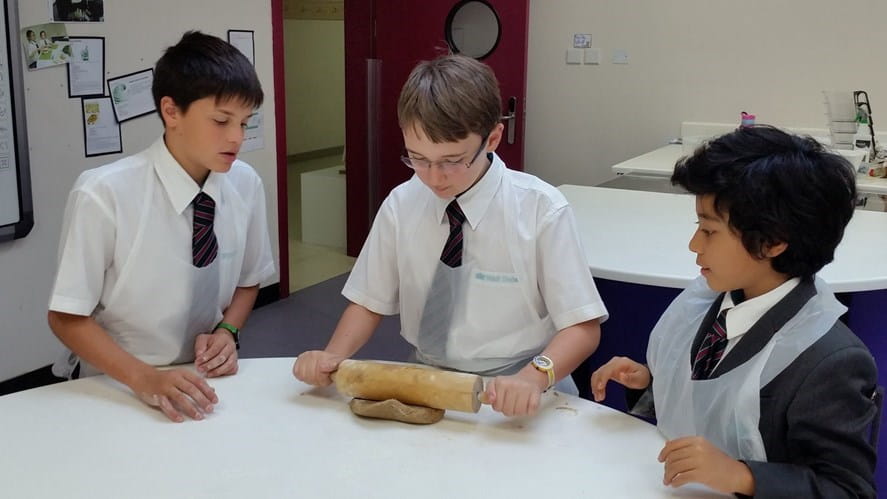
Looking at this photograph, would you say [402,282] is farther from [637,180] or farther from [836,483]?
[637,180]

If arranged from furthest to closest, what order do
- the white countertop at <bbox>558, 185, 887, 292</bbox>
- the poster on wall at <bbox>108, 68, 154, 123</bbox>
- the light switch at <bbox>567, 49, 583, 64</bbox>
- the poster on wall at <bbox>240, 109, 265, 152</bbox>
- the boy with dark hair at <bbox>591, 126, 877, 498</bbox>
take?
the light switch at <bbox>567, 49, 583, 64</bbox>, the poster on wall at <bbox>240, 109, 265, 152</bbox>, the poster on wall at <bbox>108, 68, 154, 123</bbox>, the white countertop at <bbox>558, 185, 887, 292</bbox>, the boy with dark hair at <bbox>591, 126, 877, 498</bbox>

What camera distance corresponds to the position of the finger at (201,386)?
124 cm

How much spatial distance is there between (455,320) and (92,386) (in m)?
0.65

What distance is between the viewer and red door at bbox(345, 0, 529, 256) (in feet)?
Result: 14.8

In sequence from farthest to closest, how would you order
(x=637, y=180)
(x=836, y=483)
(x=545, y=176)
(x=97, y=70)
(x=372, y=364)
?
(x=545, y=176) → (x=637, y=180) → (x=97, y=70) → (x=372, y=364) → (x=836, y=483)

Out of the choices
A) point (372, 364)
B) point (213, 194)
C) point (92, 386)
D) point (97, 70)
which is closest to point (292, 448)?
point (372, 364)

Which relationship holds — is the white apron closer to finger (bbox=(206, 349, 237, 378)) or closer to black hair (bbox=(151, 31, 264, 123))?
finger (bbox=(206, 349, 237, 378))

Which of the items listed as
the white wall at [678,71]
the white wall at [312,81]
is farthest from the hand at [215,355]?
the white wall at [312,81]

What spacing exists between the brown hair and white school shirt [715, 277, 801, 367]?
518 mm

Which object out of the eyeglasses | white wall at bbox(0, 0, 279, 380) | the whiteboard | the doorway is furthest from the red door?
the eyeglasses

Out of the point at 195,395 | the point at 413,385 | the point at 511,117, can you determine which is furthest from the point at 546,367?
the point at 511,117

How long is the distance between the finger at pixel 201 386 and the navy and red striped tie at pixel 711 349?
29.7 inches

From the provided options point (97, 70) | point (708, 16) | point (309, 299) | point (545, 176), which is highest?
point (708, 16)

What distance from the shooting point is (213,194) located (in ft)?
5.02
